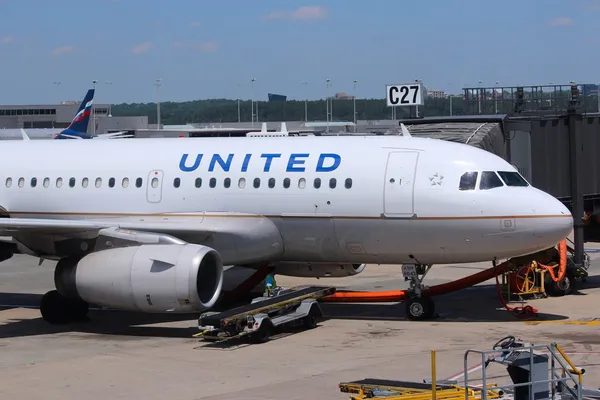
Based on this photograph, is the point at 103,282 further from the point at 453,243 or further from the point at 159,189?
the point at 453,243

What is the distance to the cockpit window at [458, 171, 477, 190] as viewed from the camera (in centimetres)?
2183

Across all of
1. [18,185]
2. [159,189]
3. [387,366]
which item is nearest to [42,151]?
[18,185]

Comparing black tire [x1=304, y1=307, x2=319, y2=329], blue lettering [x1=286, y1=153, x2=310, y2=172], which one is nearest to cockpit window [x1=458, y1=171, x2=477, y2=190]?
blue lettering [x1=286, y1=153, x2=310, y2=172]

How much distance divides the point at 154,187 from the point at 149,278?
150 inches

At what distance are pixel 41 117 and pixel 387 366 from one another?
133m

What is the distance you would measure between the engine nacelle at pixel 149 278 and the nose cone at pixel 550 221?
21.3 ft

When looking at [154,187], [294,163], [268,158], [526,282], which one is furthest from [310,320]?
[526,282]

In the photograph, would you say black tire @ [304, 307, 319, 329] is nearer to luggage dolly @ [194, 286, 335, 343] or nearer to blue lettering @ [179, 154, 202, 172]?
luggage dolly @ [194, 286, 335, 343]

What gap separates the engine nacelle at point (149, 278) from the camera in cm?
2066

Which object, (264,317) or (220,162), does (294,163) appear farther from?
(264,317)

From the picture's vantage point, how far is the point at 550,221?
21.5 meters

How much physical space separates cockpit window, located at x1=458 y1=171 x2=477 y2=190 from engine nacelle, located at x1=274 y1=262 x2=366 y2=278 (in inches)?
143

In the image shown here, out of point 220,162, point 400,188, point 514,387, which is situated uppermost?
point 220,162

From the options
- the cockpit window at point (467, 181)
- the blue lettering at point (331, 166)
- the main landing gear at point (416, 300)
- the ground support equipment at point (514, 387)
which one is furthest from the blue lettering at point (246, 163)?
the ground support equipment at point (514, 387)
